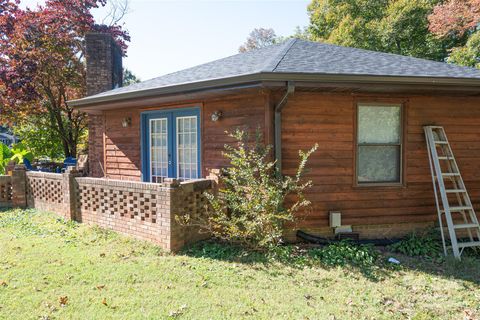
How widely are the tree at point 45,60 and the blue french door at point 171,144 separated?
28.2 feet

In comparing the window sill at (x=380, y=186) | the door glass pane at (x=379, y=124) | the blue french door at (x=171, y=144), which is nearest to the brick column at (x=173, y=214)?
the blue french door at (x=171, y=144)

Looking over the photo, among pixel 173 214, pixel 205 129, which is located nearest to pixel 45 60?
pixel 205 129

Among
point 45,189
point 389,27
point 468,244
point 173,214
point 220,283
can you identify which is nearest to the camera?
point 220,283

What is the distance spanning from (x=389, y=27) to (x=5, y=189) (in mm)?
17671

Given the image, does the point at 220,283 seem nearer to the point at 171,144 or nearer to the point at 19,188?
the point at 171,144

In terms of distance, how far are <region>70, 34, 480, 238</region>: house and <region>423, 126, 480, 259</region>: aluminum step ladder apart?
0.61 feet

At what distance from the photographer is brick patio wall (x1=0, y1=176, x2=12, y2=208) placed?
8.46 m

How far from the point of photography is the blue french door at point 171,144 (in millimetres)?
6758

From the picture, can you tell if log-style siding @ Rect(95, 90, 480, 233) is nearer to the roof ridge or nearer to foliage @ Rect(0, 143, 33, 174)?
the roof ridge

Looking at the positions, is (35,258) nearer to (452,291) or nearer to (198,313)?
(198,313)

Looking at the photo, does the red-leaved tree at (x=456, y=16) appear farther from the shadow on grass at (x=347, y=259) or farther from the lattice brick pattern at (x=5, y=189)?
the lattice brick pattern at (x=5, y=189)

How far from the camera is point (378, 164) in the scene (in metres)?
5.86

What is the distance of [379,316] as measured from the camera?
325 cm

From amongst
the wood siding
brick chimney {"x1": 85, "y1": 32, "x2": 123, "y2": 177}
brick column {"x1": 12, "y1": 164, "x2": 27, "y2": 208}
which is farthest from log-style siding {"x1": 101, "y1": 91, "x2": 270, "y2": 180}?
brick chimney {"x1": 85, "y1": 32, "x2": 123, "y2": 177}
